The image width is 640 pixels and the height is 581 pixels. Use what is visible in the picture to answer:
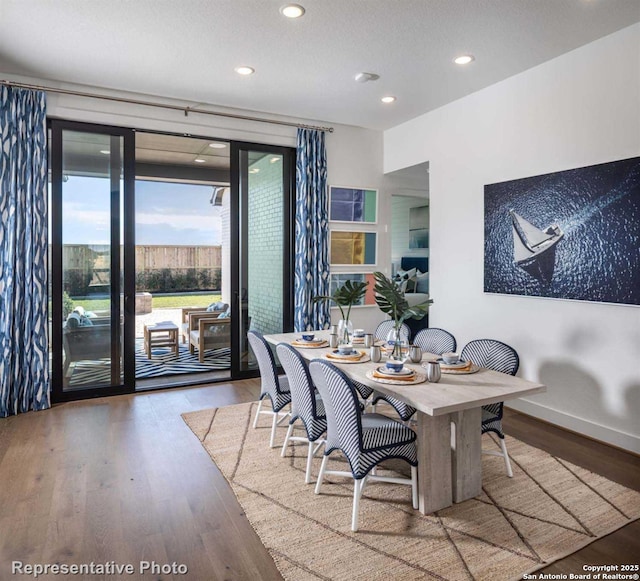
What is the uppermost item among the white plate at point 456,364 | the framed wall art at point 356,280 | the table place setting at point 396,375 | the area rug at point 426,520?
the framed wall art at point 356,280

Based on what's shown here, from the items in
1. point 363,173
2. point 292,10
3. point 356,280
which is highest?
point 292,10

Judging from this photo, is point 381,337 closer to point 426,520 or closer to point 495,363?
point 495,363

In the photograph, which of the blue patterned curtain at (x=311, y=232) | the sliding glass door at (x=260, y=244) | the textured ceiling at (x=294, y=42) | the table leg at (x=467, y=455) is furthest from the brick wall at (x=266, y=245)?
the table leg at (x=467, y=455)

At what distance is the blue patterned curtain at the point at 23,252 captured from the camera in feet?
13.3

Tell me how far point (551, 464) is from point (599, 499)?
0.47 meters

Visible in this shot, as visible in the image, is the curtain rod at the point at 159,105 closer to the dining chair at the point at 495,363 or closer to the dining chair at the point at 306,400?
the dining chair at the point at 306,400

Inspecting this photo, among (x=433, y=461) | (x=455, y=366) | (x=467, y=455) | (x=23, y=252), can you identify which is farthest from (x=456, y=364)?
(x=23, y=252)

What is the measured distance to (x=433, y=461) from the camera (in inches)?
99.2

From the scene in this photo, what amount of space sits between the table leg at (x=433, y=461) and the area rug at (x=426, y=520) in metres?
0.07

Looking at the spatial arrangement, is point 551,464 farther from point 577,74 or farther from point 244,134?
point 244,134

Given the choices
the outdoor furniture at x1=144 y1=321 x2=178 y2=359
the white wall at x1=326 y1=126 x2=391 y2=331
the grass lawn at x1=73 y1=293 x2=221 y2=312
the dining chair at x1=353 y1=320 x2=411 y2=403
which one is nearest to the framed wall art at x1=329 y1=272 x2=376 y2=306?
the white wall at x1=326 y1=126 x2=391 y2=331

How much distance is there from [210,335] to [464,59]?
449 cm

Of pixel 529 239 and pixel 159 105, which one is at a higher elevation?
pixel 159 105

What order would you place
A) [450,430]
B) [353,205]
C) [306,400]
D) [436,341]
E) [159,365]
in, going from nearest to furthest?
[450,430], [306,400], [436,341], [353,205], [159,365]
